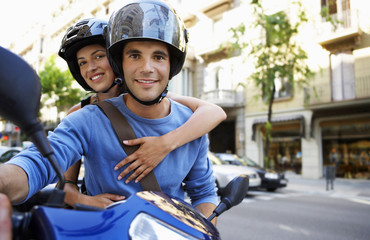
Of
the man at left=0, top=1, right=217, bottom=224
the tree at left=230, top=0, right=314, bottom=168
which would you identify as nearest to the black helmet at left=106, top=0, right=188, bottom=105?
the man at left=0, top=1, right=217, bottom=224

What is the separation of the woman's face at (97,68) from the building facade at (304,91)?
10.6 metres

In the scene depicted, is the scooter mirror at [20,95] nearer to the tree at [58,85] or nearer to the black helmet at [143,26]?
the black helmet at [143,26]

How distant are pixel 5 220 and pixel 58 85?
23.3 m

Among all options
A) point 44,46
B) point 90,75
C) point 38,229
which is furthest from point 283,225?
point 44,46

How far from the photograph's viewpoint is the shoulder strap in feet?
4.25

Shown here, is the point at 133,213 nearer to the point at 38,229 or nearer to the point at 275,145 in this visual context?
the point at 38,229

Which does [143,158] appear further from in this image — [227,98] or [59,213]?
[227,98]

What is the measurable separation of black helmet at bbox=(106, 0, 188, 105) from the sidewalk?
1028 centimetres

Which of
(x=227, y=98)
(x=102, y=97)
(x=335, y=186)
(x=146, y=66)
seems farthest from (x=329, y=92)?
(x=146, y=66)

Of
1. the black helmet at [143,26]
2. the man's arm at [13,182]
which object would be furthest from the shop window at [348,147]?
the man's arm at [13,182]

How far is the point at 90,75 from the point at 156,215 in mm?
1393

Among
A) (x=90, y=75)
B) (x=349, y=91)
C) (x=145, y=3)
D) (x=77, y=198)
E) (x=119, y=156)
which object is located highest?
(x=349, y=91)

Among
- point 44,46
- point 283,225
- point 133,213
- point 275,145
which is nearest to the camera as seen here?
point 133,213

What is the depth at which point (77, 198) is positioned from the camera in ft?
4.58
